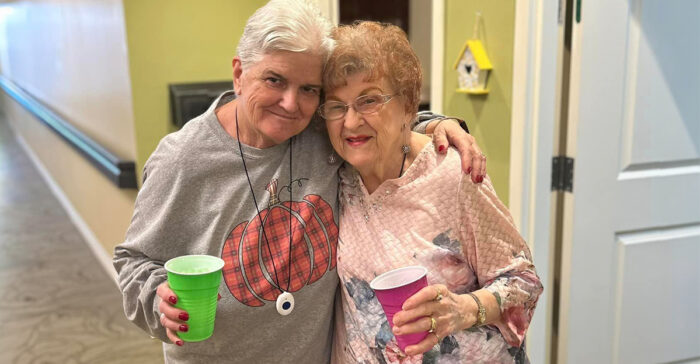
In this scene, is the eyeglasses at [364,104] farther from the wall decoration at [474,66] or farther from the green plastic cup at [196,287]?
the wall decoration at [474,66]

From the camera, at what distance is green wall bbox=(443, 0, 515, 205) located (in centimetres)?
242

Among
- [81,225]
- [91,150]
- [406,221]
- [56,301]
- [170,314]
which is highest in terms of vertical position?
[406,221]

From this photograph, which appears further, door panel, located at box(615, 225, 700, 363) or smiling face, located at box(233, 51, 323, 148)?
door panel, located at box(615, 225, 700, 363)

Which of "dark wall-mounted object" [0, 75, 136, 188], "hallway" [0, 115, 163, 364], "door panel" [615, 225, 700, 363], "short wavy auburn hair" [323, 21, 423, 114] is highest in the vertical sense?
"short wavy auburn hair" [323, 21, 423, 114]

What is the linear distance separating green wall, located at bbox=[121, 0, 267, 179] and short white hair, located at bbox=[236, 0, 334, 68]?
2068 millimetres

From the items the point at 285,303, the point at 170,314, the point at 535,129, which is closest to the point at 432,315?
the point at 285,303

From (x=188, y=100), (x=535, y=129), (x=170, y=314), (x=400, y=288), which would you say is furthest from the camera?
(x=188, y=100)

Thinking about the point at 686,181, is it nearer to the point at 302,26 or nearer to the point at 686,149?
the point at 686,149

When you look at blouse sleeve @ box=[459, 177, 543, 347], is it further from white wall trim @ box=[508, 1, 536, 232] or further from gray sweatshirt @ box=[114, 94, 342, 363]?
white wall trim @ box=[508, 1, 536, 232]

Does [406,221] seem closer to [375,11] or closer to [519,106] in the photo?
[519,106]

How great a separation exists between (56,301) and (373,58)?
11.8 feet

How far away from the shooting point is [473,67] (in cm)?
253

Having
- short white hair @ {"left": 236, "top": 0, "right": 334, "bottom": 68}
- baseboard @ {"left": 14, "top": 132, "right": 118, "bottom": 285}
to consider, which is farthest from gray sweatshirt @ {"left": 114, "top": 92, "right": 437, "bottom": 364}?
baseboard @ {"left": 14, "top": 132, "right": 118, "bottom": 285}

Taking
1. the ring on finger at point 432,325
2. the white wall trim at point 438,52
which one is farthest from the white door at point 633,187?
the ring on finger at point 432,325
